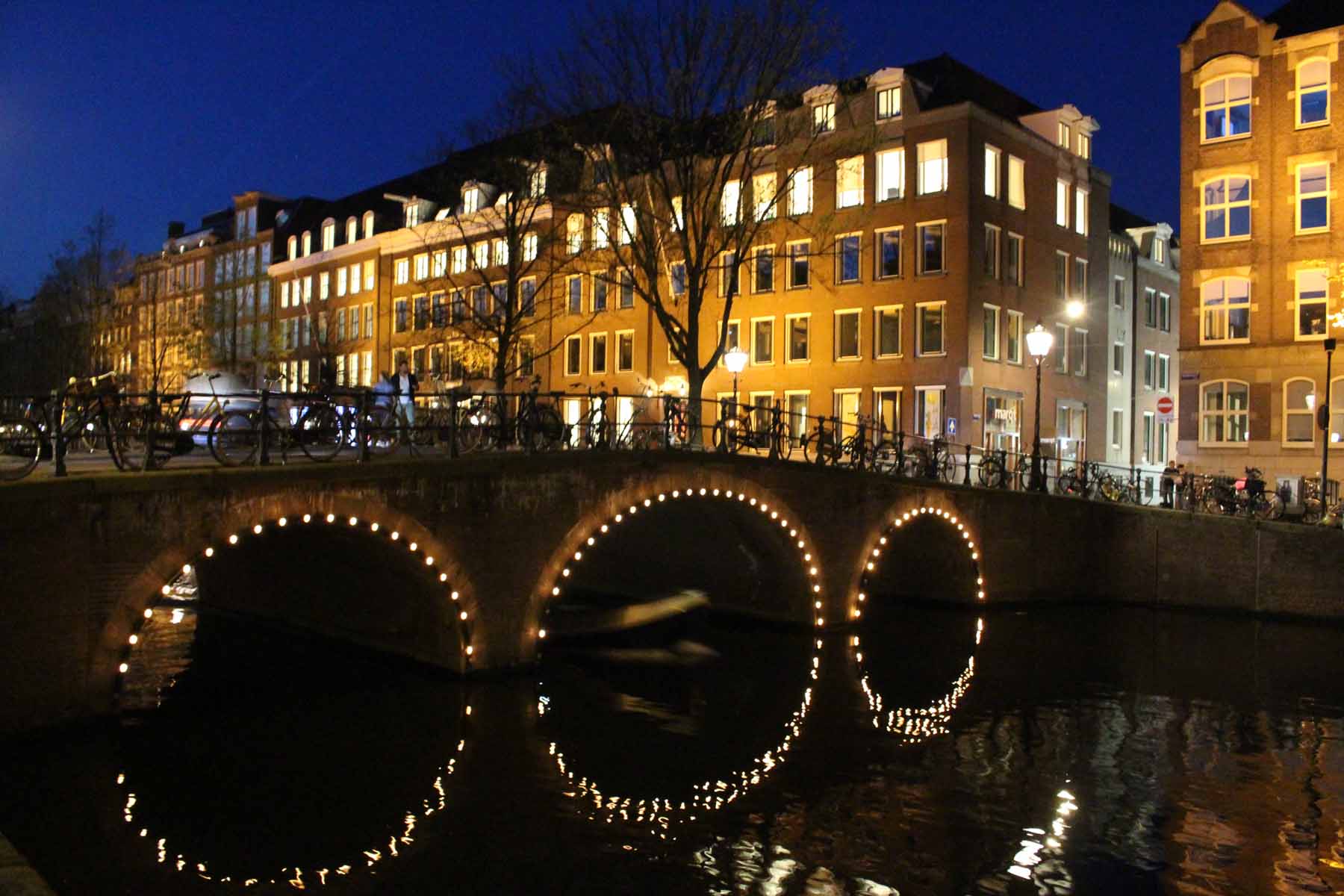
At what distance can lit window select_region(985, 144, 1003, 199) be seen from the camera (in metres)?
39.9

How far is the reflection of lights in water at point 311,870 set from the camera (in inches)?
453

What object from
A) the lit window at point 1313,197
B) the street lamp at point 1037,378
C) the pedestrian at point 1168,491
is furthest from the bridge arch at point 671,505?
the lit window at point 1313,197

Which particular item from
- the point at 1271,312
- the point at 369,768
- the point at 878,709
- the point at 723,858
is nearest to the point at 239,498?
the point at 369,768

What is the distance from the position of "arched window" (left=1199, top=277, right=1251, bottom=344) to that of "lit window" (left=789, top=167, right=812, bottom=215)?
13.9 metres

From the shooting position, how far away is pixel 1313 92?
35.9m

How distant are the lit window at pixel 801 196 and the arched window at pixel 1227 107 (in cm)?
1338

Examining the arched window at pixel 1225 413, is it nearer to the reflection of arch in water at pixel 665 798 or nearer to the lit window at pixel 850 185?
the lit window at pixel 850 185

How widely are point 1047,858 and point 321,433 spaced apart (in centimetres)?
1214

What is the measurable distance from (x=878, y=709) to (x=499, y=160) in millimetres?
19101

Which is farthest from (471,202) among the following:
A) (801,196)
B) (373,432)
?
(373,432)

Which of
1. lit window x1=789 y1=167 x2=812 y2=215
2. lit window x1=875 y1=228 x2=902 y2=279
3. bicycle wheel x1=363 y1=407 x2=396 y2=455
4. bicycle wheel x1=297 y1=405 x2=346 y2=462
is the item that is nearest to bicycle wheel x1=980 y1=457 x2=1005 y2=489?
lit window x1=875 y1=228 x2=902 y2=279

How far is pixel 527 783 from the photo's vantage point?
14.5 meters

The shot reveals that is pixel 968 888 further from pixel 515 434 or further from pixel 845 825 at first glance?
pixel 515 434

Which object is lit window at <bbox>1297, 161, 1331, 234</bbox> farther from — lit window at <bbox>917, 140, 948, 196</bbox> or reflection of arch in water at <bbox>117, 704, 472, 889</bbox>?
reflection of arch in water at <bbox>117, 704, 472, 889</bbox>
